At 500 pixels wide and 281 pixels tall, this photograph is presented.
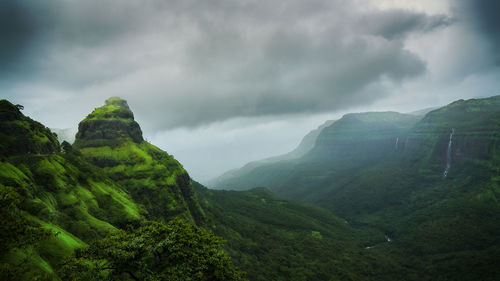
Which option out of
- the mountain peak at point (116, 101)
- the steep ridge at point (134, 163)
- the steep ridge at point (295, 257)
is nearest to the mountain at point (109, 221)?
the steep ridge at point (134, 163)

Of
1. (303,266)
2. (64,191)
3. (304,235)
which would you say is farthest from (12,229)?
(304,235)

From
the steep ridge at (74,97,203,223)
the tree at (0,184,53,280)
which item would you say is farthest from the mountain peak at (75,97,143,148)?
the tree at (0,184,53,280)

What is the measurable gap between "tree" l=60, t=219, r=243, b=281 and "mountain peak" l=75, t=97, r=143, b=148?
4194 inches

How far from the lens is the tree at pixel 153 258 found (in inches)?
1077

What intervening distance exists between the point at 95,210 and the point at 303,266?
450ft

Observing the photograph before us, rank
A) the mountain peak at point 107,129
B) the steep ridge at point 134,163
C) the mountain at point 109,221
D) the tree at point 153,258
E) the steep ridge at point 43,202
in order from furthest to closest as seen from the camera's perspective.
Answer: the mountain peak at point 107,129 → the steep ridge at point 134,163 → the mountain at point 109,221 → the tree at point 153,258 → the steep ridge at point 43,202

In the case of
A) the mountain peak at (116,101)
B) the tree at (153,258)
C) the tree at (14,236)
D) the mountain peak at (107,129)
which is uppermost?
the mountain peak at (116,101)

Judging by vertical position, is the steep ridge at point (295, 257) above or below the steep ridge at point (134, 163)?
below

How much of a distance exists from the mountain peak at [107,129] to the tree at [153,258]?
107m

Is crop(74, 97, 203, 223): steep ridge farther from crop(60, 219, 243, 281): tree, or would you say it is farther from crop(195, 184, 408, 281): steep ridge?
crop(60, 219, 243, 281): tree

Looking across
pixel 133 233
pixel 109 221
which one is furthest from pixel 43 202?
pixel 133 233

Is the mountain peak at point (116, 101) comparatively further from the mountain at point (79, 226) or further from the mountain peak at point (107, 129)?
the mountain at point (79, 226)

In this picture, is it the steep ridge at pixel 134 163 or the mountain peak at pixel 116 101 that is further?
the mountain peak at pixel 116 101

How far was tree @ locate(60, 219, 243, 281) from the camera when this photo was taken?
1077 inches
